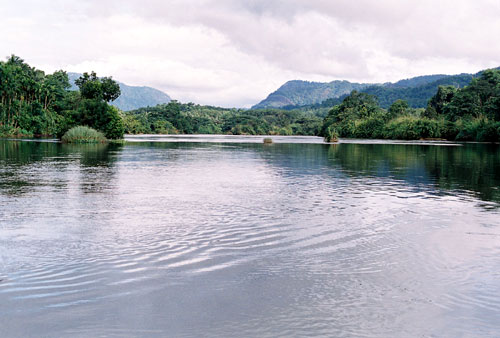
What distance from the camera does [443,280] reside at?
23.3 ft

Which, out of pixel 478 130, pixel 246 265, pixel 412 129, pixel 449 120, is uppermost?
pixel 449 120

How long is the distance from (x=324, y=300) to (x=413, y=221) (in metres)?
6.32

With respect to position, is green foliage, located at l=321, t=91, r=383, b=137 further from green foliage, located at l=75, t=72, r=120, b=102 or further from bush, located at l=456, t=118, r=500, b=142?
green foliage, located at l=75, t=72, r=120, b=102

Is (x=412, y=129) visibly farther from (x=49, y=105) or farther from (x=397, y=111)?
(x=49, y=105)

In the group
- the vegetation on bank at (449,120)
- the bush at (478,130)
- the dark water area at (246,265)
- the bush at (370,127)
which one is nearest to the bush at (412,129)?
the vegetation on bank at (449,120)

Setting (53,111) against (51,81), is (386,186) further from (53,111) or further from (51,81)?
(51,81)

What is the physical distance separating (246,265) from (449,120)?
4333 inches

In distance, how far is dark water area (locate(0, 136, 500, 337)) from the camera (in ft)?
17.9

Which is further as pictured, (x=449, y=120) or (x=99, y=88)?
(x=449, y=120)

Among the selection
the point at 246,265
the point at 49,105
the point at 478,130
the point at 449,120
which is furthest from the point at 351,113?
the point at 246,265

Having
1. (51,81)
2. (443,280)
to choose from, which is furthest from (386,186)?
(51,81)

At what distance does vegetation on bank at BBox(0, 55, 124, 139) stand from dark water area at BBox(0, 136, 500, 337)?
61214 millimetres

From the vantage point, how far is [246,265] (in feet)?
25.2

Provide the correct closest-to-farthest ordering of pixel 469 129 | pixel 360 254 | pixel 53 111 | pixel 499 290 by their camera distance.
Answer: pixel 499 290 < pixel 360 254 < pixel 469 129 < pixel 53 111
